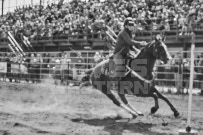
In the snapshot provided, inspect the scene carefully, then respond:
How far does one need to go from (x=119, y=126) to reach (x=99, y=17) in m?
13.8

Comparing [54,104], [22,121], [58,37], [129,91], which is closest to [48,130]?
[22,121]

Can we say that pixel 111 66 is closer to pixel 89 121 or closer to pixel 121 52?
pixel 121 52

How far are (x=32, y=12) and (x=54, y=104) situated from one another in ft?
65.3

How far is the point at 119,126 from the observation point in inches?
274

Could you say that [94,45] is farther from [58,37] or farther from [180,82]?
[180,82]

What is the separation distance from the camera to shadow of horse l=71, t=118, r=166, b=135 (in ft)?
21.1

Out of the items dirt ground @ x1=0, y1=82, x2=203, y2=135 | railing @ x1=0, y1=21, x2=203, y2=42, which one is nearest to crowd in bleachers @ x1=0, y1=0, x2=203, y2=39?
railing @ x1=0, y1=21, x2=203, y2=42

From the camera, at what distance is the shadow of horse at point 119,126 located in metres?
6.43

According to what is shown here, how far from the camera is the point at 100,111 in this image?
9.50 metres

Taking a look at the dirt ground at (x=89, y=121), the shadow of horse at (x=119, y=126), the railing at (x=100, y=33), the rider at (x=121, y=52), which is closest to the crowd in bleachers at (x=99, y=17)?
the railing at (x=100, y=33)

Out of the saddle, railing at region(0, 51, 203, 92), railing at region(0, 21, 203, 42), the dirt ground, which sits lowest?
the dirt ground

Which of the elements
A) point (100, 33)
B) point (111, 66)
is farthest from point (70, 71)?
point (111, 66)

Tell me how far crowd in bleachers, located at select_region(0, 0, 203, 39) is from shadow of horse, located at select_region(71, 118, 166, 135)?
930cm

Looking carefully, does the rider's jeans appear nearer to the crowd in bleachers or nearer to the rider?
the rider
